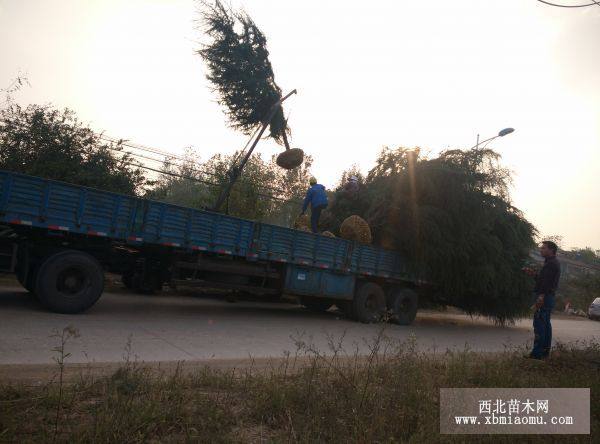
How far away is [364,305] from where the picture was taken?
12.4m

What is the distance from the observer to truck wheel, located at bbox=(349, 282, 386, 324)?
1236cm

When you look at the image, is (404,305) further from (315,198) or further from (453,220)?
(315,198)

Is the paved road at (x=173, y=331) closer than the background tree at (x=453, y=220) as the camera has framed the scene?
Yes

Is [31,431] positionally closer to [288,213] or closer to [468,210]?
[468,210]

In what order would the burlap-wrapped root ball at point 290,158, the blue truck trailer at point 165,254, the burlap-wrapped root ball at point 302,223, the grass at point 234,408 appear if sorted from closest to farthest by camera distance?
the grass at point 234,408 < the blue truck trailer at point 165,254 < the burlap-wrapped root ball at point 290,158 < the burlap-wrapped root ball at point 302,223

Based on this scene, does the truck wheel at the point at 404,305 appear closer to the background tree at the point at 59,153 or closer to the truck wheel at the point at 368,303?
the truck wheel at the point at 368,303

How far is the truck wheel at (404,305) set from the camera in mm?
13125

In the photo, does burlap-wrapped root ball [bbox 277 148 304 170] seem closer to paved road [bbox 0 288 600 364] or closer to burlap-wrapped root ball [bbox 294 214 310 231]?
burlap-wrapped root ball [bbox 294 214 310 231]

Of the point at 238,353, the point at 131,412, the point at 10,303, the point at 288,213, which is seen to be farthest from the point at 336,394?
the point at 288,213
